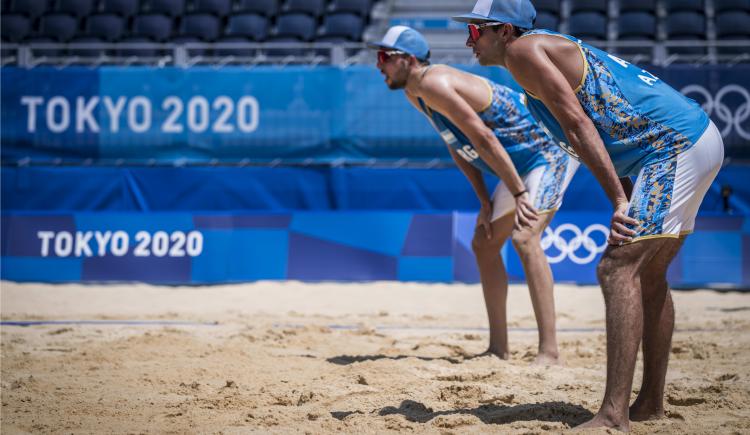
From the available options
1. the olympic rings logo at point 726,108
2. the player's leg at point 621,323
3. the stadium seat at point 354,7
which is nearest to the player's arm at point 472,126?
the player's leg at point 621,323

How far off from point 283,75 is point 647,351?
6846 millimetres

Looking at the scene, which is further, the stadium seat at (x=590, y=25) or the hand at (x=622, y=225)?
the stadium seat at (x=590, y=25)

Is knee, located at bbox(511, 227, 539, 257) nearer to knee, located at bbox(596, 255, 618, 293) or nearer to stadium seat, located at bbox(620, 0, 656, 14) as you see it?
knee, located at bbox(596, 255, 618, 293)

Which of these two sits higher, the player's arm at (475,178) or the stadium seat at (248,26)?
the stadium seat at (248,26)

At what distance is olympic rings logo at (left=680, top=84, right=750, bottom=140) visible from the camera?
30.1 feet

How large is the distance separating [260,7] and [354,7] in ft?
4.97

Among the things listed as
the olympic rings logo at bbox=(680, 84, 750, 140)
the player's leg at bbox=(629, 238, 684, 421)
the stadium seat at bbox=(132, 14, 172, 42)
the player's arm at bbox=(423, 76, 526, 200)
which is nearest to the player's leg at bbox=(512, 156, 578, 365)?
the player's arm at bbox=(423, 76, 526, 200)

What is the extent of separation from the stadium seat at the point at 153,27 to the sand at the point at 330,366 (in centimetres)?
598

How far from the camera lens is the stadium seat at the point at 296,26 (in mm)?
12820

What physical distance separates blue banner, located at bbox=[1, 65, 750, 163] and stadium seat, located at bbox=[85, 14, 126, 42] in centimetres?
349

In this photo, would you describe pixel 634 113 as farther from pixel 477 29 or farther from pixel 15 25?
pixel 15 25

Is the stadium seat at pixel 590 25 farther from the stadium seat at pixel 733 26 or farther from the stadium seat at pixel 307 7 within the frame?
the stadium seat at pixel 307 7

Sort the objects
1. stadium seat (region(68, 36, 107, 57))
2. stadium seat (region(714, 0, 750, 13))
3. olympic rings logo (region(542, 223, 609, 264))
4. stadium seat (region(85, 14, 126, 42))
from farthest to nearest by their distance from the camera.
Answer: stadium seat (region(85, 14, 126, 42)), stadium seat (region(714, 0, 750, 13)), stadium seat (region(68, 36, 107, 57)), olympic rings logo (region(542, 223, 609, 264))

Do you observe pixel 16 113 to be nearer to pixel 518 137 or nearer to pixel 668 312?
pixel 518 137
